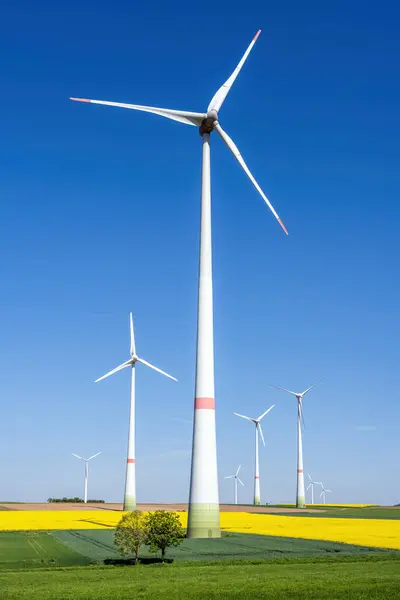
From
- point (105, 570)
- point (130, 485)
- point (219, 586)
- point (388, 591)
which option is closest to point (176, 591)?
point (219, 586)

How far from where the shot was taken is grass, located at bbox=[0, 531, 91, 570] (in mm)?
57438

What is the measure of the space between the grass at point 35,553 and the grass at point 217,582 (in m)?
4.84

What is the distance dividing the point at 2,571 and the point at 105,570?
7.16m

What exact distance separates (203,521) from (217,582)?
27.0 m

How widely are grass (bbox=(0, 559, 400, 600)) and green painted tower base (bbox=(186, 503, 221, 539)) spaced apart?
14.4 m

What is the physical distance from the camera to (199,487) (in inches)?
2741

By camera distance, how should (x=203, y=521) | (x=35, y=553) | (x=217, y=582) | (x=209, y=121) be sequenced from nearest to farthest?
(x=217, y=582)
(x=35, y=553)
(x=203, y=521)
(x=209, y=121)

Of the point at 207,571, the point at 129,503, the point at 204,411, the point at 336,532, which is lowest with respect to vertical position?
the point at 207,571

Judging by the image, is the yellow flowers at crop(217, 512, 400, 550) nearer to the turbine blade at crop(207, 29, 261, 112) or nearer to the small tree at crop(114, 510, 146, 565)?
the small tree at crop(114, 510, 146, 565)

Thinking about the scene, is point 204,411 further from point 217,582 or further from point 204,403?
point 217,582

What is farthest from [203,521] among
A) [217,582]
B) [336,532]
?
[217,582]

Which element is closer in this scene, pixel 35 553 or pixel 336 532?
pixel 35 553

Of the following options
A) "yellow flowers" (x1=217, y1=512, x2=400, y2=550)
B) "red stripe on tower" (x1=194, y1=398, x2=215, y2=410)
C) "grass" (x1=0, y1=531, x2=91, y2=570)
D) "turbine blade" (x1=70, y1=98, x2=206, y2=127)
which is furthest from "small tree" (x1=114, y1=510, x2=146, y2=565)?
"turbine blade" (x1=70, y1=98, x2=206, y2=127)

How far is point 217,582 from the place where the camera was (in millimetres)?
43625
